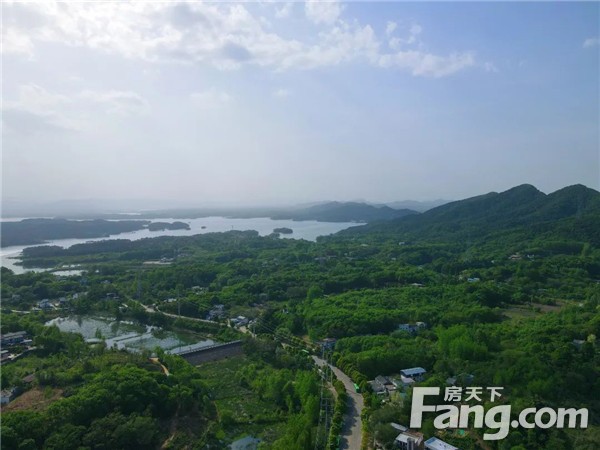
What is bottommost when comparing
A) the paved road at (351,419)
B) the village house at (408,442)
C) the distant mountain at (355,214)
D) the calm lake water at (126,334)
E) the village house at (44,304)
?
the calm lake water at (126,334)

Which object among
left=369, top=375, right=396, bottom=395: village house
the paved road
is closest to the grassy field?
the paved road

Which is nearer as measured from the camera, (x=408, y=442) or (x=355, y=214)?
(x=408, y=442)

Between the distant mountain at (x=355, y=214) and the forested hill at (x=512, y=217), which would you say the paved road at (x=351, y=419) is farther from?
the distant mountain at (x=355, y=214)

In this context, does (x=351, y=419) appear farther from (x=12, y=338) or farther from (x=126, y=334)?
(x=12, y=338)

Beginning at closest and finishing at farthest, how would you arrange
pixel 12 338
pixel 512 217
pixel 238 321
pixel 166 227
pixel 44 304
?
1. pixel 12 338
2. pixel 238 321
3. pixel 44 304
4. pixel 512 217
5. pixel 166 227

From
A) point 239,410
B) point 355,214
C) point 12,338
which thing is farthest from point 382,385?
Answer: point 355,214

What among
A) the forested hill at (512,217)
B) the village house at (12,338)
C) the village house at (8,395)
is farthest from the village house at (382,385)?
the forested hill at (512,217)
